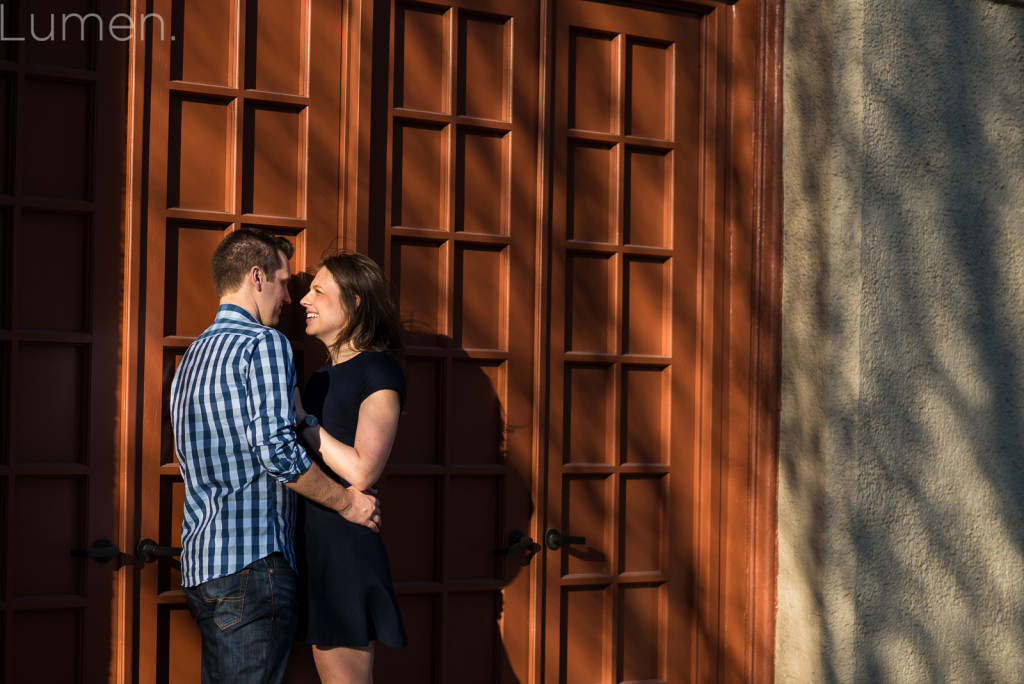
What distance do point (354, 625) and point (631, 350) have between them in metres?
1.70

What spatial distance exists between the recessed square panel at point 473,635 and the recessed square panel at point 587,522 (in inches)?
13.5

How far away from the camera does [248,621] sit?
10.3ft

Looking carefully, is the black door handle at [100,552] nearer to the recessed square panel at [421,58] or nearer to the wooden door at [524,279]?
the wooden door at [524,279]

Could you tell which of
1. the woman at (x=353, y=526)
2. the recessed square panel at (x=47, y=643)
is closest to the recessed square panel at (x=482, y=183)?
the woman at (x=353, y=526)

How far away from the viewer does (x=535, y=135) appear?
4289 millimetres

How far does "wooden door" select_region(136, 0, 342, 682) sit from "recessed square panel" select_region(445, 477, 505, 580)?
0.75m

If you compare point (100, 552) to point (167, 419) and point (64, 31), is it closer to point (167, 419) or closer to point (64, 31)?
point (167, 419)

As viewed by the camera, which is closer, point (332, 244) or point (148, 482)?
point (148, 482)

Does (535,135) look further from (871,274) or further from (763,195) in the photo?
(871,274)

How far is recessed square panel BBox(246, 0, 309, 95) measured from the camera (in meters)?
3.83

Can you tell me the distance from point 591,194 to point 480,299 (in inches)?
25.3

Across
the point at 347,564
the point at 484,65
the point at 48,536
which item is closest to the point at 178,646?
the point at 48,536

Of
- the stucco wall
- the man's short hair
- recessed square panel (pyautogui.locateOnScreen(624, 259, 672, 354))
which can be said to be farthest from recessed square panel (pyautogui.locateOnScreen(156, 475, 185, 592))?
the stucco wall

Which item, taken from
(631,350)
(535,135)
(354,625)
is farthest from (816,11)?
(354,625)
